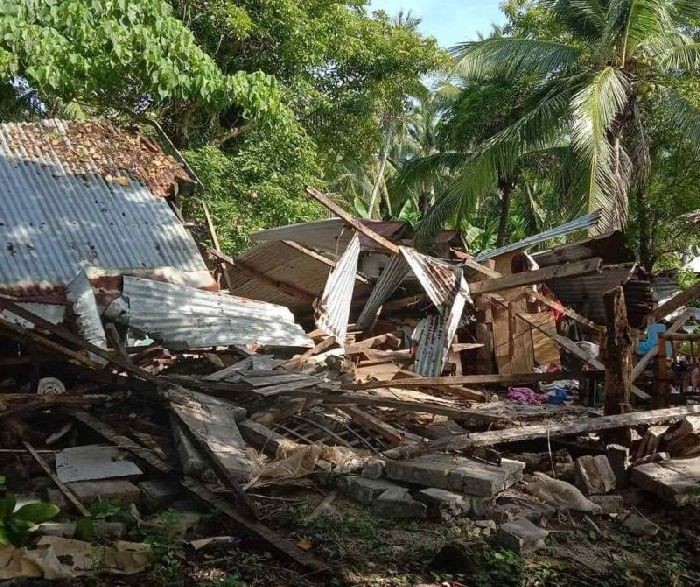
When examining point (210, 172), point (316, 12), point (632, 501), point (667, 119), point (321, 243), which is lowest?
point (632, 501)

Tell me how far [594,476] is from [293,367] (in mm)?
3763

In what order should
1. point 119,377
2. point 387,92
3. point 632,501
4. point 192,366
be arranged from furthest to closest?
point 387,92, point 192,366, point 119,377, point 632,501

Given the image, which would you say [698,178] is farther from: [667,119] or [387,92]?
[387,92]

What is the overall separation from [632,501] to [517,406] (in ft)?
8.95

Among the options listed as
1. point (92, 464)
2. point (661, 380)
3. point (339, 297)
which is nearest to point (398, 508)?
point (92, 464)

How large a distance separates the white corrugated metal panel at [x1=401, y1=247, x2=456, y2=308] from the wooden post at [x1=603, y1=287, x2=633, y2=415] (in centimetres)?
356

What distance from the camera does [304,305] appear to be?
443 inches

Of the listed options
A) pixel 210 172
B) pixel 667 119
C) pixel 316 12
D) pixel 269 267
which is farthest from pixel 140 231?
pixel 667 119

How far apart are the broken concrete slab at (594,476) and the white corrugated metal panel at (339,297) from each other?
414 cm

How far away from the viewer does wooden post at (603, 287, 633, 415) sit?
20.9ft

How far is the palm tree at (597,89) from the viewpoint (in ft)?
42.7

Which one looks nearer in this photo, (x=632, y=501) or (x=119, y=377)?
(x=632, y=501)

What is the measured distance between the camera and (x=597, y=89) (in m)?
13.0

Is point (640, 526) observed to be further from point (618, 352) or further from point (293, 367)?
point (293, 367)
